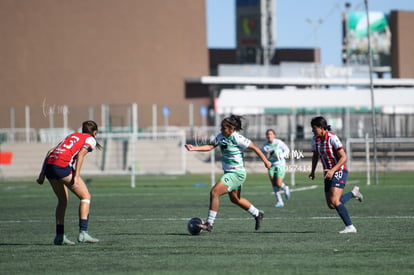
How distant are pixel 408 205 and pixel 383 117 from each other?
102 feet

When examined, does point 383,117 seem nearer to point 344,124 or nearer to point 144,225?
point 344,124

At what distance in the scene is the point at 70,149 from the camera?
44.8ft

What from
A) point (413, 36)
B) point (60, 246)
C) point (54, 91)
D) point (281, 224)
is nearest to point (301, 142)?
point (54, 91)

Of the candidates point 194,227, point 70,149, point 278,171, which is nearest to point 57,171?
point 70,149

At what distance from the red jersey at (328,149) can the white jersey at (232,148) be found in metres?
1.17

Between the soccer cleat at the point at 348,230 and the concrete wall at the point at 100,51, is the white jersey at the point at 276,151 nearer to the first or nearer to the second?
the soccer cleat at the point at 348,230

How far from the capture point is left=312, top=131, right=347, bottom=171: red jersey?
595 inches

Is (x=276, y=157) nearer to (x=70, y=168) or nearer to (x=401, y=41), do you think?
(x=70, y=168)

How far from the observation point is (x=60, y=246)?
13.6 meters

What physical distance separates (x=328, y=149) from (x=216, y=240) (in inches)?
99.2

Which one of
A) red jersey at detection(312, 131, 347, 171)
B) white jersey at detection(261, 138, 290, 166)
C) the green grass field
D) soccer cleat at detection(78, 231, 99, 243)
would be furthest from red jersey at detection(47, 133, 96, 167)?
white jersey at detection(261, 138, 290, 166)

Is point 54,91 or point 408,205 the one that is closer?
point 408,205

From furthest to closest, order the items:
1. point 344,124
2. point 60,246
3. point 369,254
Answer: point 344,124, point 60,246, point 369,254

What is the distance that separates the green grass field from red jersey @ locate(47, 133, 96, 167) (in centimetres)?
124
